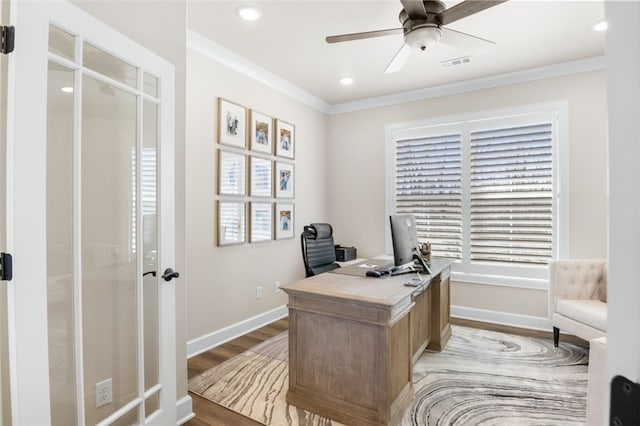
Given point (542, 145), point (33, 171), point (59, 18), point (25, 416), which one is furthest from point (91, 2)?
point (542, 145)

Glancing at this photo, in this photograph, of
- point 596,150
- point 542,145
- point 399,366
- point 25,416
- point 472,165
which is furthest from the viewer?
point 472,165

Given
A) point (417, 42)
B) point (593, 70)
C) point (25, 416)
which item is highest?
point (593, 70)

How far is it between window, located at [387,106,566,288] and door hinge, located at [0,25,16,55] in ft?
13.0

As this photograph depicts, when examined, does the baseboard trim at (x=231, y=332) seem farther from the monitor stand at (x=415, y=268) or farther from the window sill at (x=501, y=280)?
the window sill at (x=501, y=280)

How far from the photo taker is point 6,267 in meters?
1.17

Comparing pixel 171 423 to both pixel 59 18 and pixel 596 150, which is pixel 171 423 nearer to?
pixel 59 18

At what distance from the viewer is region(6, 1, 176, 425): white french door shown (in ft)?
3.97

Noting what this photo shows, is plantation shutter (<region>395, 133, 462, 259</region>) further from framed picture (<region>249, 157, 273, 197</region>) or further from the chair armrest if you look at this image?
framed picture (<region>249, 157, 273, 197</region>)

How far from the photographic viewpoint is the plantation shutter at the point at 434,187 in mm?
4176

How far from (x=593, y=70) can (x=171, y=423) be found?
187 inches

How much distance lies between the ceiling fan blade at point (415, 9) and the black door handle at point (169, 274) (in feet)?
6.64

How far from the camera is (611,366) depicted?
1.47 feet

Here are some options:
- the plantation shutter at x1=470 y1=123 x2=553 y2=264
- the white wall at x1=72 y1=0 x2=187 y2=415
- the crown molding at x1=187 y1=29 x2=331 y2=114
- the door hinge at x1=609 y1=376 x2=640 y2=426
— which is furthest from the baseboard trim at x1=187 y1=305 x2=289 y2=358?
the door hinge at x1=609 y1=376 x2=640 y2=426

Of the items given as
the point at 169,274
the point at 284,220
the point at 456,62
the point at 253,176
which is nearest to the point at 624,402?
the point at 169,274
